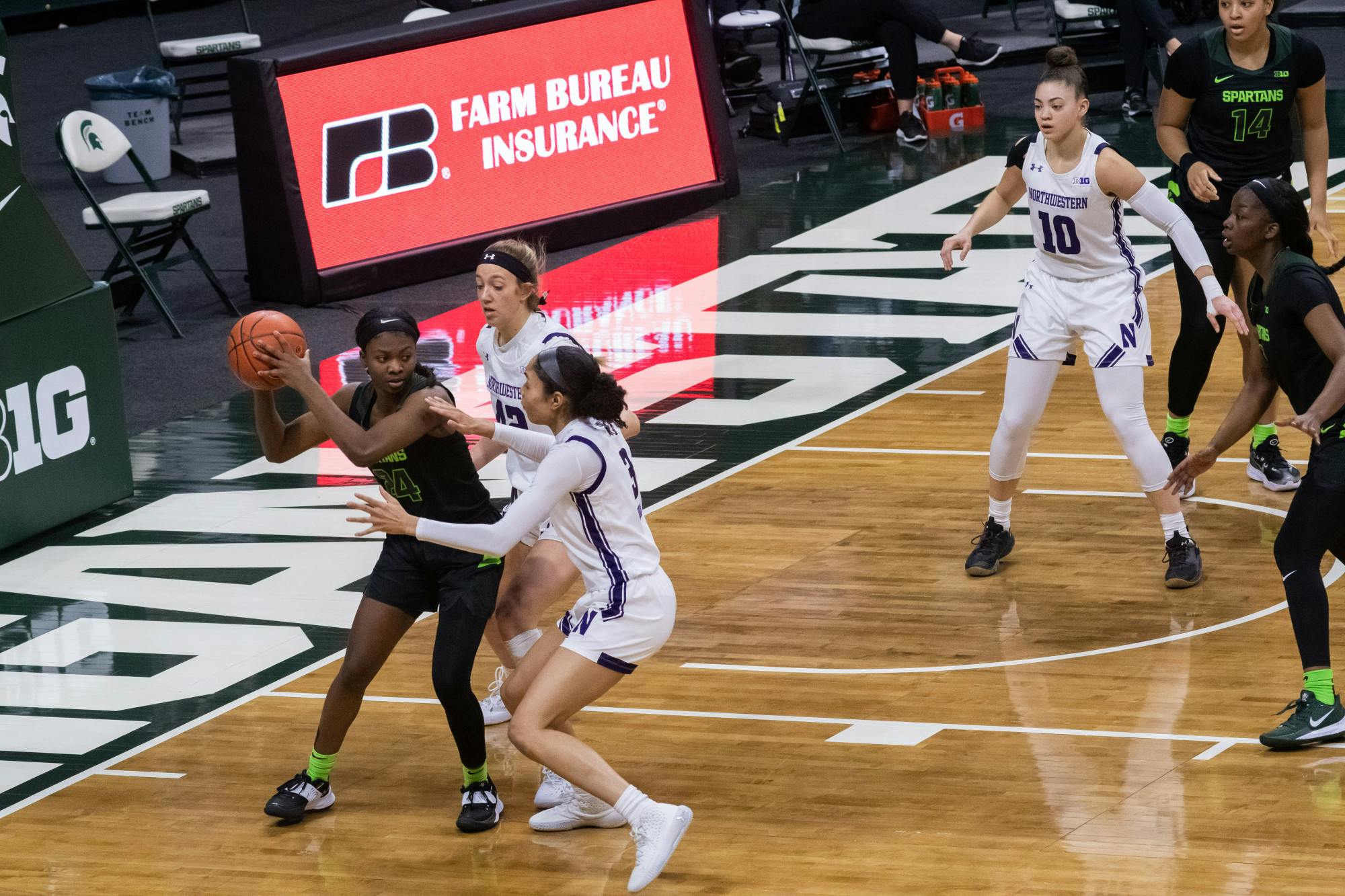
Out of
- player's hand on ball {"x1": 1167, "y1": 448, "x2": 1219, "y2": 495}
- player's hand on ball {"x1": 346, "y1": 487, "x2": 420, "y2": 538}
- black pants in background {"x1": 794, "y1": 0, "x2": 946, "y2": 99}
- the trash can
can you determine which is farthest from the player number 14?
the trash can

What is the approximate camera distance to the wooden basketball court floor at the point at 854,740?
5738 mm

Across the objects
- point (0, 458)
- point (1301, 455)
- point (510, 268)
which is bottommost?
point (1301, 455)

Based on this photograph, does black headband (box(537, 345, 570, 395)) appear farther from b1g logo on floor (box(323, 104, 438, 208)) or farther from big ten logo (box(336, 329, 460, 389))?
b1g logo on floor (box(323, 104, 438, 208))

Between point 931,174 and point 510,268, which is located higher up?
point 510,268

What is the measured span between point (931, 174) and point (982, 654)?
933cm

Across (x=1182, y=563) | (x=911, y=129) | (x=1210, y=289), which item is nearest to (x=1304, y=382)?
(x=1210, y=289)

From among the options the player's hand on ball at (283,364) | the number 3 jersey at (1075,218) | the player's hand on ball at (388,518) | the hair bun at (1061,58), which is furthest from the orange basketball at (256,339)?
the hair bun at (1061,58)

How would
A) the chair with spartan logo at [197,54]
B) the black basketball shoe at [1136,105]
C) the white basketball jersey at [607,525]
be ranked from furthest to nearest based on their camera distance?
the chair with spartan logo at [197,54], the black basketball shoe at [1136,105], the white basketball jersey at [607,525]

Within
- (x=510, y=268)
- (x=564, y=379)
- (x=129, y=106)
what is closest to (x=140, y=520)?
(x=510, y=268)

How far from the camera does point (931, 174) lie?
16094mm

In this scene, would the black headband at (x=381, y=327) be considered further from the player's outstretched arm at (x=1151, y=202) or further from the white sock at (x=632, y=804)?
the player's outstretched arm at (x=1151, y=202)

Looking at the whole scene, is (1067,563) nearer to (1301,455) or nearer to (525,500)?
Result: (1301,455)

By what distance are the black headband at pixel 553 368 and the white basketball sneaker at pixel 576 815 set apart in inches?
50.3

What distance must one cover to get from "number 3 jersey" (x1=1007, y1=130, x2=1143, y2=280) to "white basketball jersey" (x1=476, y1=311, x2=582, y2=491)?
2114mm
